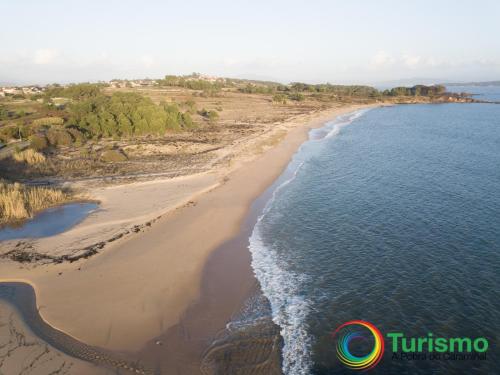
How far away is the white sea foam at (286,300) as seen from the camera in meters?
12.1

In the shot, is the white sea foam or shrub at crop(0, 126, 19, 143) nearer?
the white sea foam

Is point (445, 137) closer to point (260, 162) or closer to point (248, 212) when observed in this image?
point (260, 162)

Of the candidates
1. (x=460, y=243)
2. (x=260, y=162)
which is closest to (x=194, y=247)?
(x=460, y=243)

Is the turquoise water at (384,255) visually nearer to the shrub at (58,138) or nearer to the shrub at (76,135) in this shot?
the shrub at (76,135)

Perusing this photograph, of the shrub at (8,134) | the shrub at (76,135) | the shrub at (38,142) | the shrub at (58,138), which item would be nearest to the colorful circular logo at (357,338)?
the shrub at (38,142)

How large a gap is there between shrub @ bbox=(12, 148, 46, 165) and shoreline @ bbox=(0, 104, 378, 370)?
18.6 m

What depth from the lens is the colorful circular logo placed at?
38.7ft

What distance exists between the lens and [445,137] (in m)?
53.6

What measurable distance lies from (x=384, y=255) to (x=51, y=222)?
19.3 metres

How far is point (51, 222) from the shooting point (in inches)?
910

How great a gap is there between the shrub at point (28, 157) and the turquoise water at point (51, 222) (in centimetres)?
1200

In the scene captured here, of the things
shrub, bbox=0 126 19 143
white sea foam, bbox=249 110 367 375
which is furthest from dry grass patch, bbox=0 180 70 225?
shrub, bbox=0 126 19 143

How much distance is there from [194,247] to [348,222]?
9.35m

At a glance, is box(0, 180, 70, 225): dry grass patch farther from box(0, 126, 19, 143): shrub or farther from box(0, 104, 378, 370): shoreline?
box(0, 126, 19, 143): shrub
